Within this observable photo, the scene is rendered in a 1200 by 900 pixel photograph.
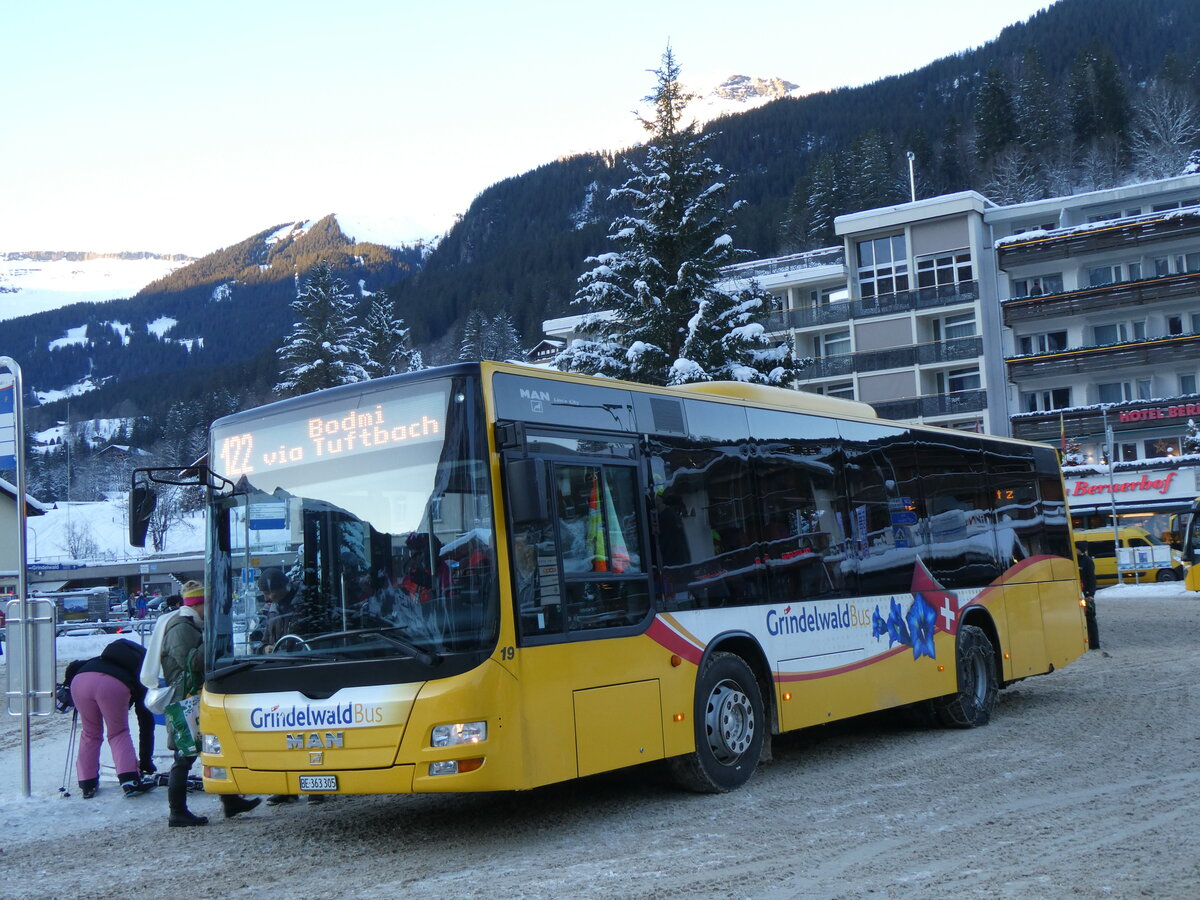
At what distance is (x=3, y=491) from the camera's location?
55062mm

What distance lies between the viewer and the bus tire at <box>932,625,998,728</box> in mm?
12750

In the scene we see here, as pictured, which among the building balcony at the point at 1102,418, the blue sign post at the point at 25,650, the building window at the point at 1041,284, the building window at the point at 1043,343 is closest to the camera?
the blue sign post at the point at 25,650

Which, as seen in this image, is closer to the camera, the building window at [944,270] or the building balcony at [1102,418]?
the building balcony at [1102,418]

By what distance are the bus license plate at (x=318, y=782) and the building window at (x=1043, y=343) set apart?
188 feet

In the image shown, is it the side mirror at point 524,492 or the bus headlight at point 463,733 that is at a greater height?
the side mirror at point 524,492

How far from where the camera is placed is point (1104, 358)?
5703cm

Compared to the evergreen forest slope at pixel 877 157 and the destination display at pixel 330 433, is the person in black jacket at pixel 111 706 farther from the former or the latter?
the evergreen forest slope at pixel 877 157

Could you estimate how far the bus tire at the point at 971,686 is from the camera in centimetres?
1275

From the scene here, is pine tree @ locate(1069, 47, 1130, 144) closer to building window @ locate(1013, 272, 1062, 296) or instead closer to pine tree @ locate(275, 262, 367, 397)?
building window @ locate(1013, 272, 1062, 296)

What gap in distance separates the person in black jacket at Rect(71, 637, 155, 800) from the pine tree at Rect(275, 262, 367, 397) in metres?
38.6

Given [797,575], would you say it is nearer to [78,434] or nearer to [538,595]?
[538,595]

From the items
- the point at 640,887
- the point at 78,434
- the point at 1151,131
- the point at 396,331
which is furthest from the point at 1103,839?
the point at 78,434

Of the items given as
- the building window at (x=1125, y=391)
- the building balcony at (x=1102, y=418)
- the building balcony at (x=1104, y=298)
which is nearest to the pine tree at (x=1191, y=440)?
the building balcony at (x=1102, y=418)

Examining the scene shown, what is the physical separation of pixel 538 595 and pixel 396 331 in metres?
62.6
